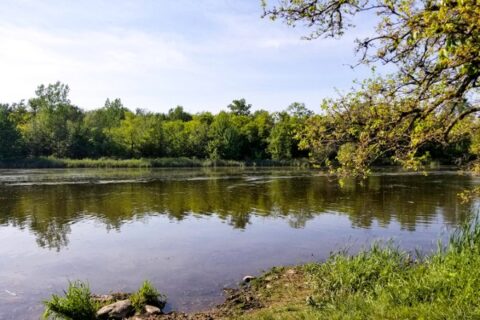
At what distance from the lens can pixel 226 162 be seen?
3595 inches

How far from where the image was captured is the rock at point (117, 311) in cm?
975

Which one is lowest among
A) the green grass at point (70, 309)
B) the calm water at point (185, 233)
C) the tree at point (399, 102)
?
the calm water at point (185, 233)

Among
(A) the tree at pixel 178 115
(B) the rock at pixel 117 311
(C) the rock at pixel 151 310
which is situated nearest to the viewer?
(B) the rock at pixel 117 311

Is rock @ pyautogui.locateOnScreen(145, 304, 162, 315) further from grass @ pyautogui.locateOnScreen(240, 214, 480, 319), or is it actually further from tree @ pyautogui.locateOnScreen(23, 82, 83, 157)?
tree @ pyautogui.locateOnScreen(23, 82, 83, 157)

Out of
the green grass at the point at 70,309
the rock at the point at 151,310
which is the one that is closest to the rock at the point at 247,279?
the rock at the point at 151,310

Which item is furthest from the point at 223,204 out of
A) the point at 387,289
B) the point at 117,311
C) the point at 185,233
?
the point at 387,289

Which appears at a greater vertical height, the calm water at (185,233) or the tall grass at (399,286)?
the tall grass at (399,286)

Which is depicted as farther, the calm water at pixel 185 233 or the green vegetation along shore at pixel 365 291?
the calm water at pixel 185 233

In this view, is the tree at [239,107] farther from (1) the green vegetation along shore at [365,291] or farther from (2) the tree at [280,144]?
(1) the green vegetation along shore at [365,291]

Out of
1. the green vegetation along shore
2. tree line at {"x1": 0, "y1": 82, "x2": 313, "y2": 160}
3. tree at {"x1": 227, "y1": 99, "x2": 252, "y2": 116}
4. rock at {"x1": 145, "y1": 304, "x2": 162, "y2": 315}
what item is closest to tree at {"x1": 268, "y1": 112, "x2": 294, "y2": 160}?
tree line at {"x1": 0, "y1": 82, "x2": 313, "y2": 160}

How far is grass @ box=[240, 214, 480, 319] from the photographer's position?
6.77 meters

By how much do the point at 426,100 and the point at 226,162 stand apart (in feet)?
273

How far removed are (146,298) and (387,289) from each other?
18.8 ft

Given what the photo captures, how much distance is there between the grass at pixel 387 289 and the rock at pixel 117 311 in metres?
2.84
